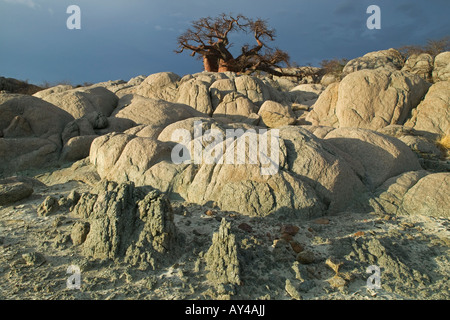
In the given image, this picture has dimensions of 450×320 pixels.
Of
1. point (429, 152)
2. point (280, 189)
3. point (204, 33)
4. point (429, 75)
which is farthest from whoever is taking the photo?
point (204, 33)

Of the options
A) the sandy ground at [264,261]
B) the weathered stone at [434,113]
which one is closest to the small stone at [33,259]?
the sandy ground at [264,261]

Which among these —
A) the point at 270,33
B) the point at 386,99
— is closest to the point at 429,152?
the point at 386,99

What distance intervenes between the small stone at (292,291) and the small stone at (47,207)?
361 cm

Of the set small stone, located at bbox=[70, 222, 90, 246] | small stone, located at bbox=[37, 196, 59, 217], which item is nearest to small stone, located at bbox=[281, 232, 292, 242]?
small stone, located at bbox=[70, 222, 90, 246]

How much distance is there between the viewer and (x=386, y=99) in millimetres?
9453

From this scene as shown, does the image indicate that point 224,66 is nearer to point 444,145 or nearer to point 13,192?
point 444,145

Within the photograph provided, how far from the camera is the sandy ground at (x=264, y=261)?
9.53ft

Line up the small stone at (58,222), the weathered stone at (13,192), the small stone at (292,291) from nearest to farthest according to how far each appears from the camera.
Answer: the small stone at (292,291) → the small stone at (58,222) → the weathered stone at (13,192)

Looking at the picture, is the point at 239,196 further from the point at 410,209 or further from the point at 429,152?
the point at 429,152

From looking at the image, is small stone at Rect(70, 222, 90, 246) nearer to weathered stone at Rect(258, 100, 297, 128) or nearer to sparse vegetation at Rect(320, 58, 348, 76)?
weathered stone at Rect(258, 100, 297, 128)

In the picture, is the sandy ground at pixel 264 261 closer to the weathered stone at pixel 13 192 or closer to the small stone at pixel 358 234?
the small stone at pixel 358 234

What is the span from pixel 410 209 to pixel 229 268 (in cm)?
322
